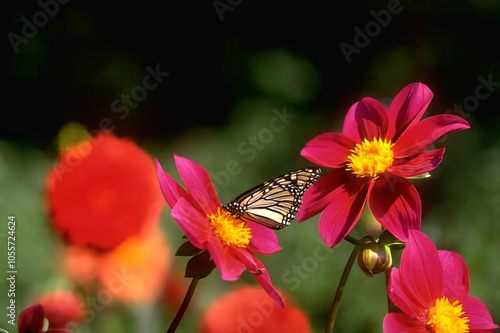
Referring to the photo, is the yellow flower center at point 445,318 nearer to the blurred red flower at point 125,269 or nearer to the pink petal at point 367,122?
the pink petal at point 367,122

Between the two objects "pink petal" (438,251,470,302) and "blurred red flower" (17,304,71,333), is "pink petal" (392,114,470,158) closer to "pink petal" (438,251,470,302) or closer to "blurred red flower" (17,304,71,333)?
"pink petal" (438,251,470,302)

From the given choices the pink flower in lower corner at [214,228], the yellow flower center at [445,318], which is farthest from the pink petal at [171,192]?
the yellow flower center at [445,318]

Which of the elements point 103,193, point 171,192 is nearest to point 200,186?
point 171,192

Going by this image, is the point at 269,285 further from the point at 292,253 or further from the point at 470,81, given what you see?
the point at 470,81

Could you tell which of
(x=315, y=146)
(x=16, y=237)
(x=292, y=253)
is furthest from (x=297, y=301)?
(x=16, y=237)

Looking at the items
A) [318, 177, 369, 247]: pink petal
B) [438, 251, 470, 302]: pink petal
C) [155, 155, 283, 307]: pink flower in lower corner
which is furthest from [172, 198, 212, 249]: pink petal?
[438, 251, 470, 302]: pink petal

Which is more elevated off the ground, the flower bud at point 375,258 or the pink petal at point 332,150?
the pink petal at point 332,150
